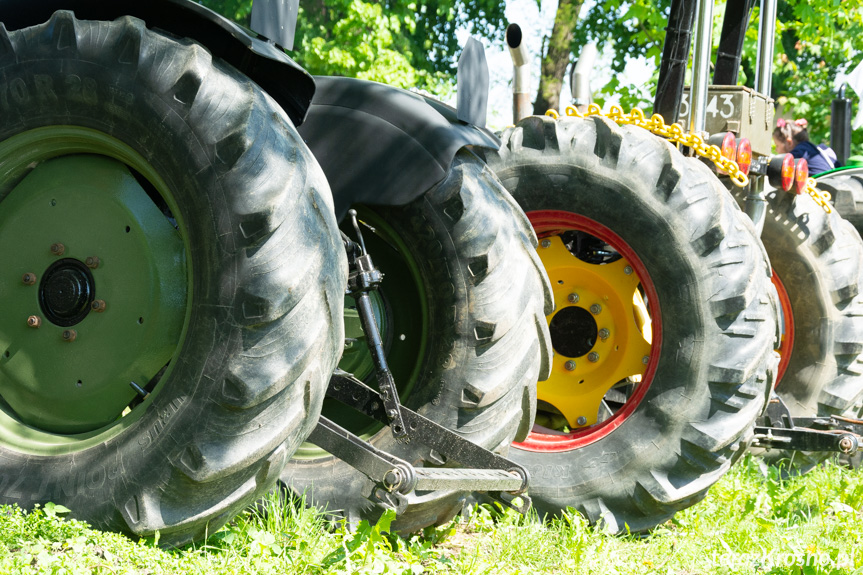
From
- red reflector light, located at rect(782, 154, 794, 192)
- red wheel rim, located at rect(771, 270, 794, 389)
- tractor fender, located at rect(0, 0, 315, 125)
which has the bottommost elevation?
red wheel rim, located at rect(771, 270, 794, 389)

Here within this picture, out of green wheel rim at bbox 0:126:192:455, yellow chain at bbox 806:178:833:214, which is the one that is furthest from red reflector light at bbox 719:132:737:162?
green wheel rim at bbox 0:126:192:455

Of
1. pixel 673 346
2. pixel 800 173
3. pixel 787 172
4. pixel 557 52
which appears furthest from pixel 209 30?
pixel 557 52

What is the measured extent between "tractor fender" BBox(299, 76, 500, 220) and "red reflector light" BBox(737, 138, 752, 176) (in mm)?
2141

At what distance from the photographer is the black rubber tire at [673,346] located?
14.0 feet

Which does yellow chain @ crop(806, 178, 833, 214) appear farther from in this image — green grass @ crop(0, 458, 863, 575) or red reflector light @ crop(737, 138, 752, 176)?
green grass @ crop(0, 458, 863, 575)

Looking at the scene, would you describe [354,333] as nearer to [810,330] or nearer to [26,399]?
[26,399]

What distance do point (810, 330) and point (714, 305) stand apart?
169 centimetres

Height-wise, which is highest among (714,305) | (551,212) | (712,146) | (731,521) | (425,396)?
(712,146)

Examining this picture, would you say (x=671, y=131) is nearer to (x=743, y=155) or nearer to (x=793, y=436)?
(x=743, y=155)

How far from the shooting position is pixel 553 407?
481 centimetres

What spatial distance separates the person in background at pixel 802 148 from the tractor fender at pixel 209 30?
266 inches

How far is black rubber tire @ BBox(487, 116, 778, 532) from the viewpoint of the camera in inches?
168

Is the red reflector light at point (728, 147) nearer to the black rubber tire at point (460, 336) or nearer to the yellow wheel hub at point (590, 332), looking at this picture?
the yellow wheel hub at point (590, 332)

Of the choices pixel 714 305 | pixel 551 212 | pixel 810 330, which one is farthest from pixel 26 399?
pixel 810 330
